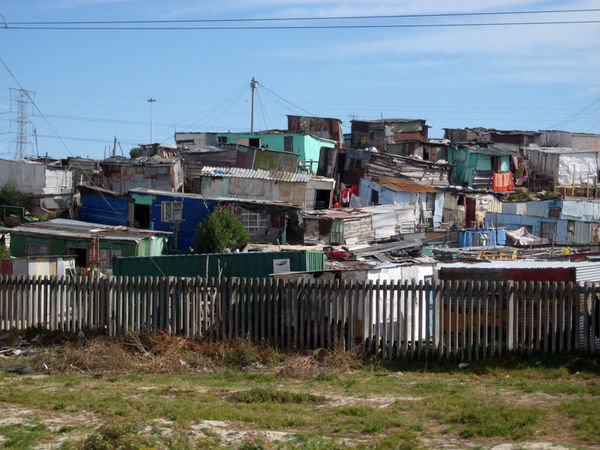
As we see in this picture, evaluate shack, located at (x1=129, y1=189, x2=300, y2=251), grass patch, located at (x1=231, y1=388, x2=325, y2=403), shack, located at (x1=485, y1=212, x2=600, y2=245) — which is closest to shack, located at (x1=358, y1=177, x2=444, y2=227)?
shack, located at (x1=485, y1=212, x2=600, y2=245)

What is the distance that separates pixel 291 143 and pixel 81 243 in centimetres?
2289

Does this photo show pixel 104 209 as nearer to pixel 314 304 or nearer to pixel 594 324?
pixel 314 304

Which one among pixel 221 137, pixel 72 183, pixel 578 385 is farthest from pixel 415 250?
pixel 221 137

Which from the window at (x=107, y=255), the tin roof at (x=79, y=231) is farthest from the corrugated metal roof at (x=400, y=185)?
the window at (x=107, y=255)

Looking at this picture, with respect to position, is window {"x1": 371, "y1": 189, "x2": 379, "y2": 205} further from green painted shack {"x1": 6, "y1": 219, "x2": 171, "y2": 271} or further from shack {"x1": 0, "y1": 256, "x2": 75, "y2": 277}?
shack {"x1": 0, "y1": 256, "x2": 75, "y2": 277}

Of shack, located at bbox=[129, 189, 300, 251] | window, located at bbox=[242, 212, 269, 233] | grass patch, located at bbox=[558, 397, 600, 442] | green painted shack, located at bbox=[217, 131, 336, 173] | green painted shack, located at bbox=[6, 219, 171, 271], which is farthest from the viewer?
green painted shack, located at bbox=[217, 131, 336, 173]

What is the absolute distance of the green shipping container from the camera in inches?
771

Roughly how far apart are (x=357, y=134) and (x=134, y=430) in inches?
2079

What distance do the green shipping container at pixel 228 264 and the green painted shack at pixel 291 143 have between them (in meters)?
25.5

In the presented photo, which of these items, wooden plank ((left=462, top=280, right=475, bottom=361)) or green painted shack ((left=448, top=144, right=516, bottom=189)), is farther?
green painted shack ((left=448, top=144, right=516, bottom=189))

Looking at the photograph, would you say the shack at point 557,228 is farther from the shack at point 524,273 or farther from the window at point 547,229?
the shack at point 524,273

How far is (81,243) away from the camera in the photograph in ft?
93.7

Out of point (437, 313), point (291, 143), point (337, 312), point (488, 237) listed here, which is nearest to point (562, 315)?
point (437, 313)

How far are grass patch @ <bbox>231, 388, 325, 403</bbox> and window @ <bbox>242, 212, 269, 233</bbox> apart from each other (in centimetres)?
2397
